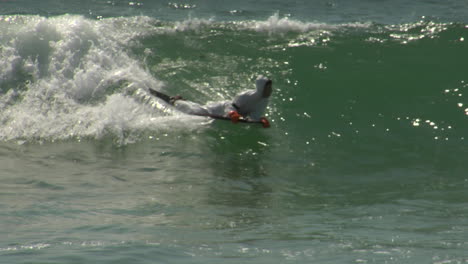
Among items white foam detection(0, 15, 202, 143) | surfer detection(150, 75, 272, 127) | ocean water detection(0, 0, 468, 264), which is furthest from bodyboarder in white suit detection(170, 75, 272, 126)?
white foam detection(0, 15, 202, 143)

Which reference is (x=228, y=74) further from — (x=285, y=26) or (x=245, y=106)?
(x=245, y=106)

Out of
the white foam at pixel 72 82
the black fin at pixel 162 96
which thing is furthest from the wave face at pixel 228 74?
the black fin at pixel 162 96

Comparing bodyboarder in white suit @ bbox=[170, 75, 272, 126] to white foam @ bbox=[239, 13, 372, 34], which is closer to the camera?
bodyboarder in white suit @ bbox=[170, 75, 272, 126]

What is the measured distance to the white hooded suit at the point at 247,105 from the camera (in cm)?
1008

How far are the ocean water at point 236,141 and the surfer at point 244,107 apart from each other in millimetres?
233

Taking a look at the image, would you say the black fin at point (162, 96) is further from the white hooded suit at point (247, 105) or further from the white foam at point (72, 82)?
the white hooded suit at point (247, 105)

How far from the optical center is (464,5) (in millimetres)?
18672

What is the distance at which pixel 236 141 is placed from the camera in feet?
34.1

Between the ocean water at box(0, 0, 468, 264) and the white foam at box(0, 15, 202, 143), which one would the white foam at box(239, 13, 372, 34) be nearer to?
the ocean water at box(0, 0, 468, 264)

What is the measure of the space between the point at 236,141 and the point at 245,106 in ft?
1.90

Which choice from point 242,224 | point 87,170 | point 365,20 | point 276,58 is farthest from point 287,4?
point 242,224

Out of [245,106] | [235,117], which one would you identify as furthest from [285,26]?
[235,117]

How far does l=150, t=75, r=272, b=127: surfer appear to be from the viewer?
9.96 meters

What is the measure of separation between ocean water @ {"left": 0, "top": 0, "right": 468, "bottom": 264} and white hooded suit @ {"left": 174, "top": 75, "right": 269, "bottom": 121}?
30cm
